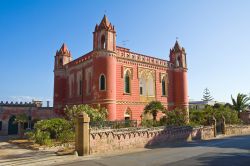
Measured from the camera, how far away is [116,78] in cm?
2731

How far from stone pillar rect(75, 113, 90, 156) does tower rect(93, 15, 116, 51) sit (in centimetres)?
1215

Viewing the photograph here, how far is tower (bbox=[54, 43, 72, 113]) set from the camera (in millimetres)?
34094

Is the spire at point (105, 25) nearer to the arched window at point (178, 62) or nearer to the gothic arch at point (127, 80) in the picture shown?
the gothic arch at point (127, 80)

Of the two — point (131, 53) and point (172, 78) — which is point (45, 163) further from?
point (172, 78)

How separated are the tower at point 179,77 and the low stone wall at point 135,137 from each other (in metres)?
7.35

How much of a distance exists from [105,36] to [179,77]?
1290 centimetres

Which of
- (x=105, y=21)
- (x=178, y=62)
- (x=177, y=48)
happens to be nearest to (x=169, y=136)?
(x=105, y=21)


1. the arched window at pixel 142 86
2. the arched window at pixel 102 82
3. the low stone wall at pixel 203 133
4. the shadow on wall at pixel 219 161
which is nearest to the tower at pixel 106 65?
the arched window at pixel 102 82

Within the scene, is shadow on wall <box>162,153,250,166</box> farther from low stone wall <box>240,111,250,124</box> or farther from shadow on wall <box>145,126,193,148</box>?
low stone wall <box>240,111,250,124</box>

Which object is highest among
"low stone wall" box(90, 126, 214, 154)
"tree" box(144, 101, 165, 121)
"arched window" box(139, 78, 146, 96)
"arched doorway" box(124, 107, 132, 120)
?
"arched window" box(139, 78, 146, 96)

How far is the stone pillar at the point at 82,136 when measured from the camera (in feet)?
50.4

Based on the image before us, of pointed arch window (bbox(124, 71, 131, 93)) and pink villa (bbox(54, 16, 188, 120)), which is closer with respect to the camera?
pink villa (bbox(54, 16, 188, 120))

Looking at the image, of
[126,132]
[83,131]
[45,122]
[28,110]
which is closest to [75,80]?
[28,110]

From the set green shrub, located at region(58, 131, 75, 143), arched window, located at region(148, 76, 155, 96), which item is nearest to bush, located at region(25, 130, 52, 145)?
green shrub, located at region(58, 131, 75, 143)
